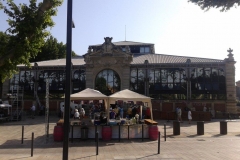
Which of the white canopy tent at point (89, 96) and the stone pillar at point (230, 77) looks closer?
the white canopy tent at point (89, 96)

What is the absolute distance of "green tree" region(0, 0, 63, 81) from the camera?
31.9 feet

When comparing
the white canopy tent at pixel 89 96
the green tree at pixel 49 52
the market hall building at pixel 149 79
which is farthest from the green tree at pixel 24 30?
the green tree at pixel 49 52

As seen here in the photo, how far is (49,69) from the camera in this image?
40.4 m

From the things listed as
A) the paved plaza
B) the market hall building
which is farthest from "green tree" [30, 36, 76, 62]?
the paved plaza

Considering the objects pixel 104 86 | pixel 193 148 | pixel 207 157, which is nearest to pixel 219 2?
pixel 207 157

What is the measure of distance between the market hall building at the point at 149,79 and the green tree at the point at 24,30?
27917mm

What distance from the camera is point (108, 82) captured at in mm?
39312

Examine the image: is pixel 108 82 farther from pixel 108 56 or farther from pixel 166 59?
pixel 166 59

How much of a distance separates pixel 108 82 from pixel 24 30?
29686mm

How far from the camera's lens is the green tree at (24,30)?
9.71 meters

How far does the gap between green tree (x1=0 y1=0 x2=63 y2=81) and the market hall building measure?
27917 millimetres

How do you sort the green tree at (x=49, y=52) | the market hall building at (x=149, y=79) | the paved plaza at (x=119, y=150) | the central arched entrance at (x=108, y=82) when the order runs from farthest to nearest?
the green tree at (x=49, y=52) < the central arched entrance at (x=108, y=82) < the market hall building at (x=149, y=79) < the paved plaza at (x=119, y=150)

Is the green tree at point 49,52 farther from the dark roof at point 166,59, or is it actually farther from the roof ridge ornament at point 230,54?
the roof ridge ornament at point 230,54

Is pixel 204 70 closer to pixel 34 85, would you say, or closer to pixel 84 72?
pixel 84 72
